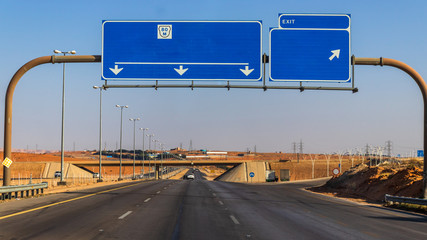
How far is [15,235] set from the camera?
10.8 metres

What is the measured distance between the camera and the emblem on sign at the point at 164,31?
68.3 feet

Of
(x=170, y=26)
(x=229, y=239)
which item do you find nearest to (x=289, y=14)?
(x=170, y=26)

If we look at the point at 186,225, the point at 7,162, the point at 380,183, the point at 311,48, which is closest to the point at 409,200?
the point at 311,48

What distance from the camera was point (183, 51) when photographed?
20719mm

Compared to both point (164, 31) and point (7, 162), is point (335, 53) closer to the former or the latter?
point (164, 31)

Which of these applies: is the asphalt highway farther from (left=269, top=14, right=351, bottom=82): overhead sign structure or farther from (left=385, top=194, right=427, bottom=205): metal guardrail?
(left=269, top=14, right=351, bottom=82): overhead sign structure

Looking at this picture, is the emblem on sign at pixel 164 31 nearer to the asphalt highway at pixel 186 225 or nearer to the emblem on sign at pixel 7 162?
the asphalt highway at pixel 186 225

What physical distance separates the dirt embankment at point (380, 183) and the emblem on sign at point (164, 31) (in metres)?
18.5

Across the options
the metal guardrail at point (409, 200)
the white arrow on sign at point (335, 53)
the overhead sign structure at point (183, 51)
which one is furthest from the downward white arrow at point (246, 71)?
the metal guardrail at point (409, 200)

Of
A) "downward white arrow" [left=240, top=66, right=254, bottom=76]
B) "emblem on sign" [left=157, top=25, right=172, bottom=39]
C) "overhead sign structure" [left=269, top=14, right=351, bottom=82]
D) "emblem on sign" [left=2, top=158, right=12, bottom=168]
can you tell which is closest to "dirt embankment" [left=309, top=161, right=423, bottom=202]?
"overhead sign structure" [left=269, top=14, right=351, bottom=82]

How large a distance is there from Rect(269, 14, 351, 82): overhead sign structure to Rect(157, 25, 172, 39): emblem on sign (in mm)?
4690

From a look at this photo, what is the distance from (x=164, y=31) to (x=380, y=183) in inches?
945

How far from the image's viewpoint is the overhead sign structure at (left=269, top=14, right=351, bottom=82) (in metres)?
20.4

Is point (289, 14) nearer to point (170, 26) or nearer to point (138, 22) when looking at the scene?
point (170, 26)
